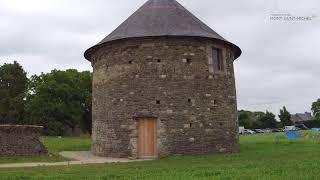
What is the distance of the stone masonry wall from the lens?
17.7 meters

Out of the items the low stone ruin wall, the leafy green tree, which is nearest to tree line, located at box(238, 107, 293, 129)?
the leafy green tree

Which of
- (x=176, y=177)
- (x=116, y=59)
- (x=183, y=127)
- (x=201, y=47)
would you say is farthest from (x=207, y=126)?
(x=176, y=177)

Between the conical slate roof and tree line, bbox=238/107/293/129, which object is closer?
the conical slate roof

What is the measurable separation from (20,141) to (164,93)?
5.86m

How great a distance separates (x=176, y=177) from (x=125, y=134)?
8.31 m

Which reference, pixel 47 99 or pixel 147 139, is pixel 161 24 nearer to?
pixel 147 139

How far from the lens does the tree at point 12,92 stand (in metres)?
48.1

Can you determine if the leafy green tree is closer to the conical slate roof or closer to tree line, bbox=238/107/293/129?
the conical slate roof

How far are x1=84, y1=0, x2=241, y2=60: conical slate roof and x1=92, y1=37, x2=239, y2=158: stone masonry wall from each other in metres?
0.29

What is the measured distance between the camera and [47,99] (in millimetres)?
45688

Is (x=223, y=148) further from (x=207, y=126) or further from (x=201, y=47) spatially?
(x=201, y=47)

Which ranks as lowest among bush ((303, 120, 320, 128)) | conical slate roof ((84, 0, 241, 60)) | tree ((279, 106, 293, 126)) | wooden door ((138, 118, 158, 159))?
wooden door ((138, 118, 158, 159))

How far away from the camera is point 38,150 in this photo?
58.4 ft

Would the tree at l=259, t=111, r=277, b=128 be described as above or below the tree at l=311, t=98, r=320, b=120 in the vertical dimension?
below
